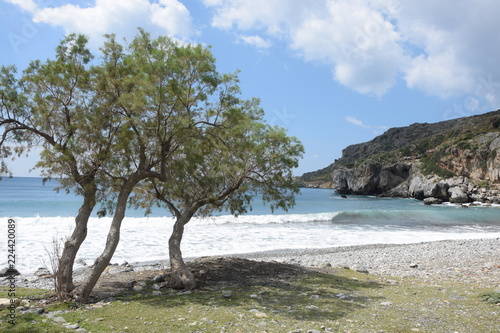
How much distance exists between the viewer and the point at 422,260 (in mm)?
18078

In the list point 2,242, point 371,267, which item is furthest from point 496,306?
point 2,242

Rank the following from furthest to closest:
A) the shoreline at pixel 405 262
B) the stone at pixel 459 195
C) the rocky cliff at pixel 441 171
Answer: the rocky cliff at pixel 441 171, the stone at pixel 459 195, the shoreline at pixel 405 262

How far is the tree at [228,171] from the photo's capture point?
11062 mm

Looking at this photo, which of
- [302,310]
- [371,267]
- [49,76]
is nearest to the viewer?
[302,310]

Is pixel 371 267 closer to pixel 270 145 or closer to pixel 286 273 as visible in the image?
pixel 286 273

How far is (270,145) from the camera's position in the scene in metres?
12.8

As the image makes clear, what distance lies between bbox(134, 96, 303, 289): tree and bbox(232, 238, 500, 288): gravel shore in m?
5.66

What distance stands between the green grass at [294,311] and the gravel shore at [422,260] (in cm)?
333

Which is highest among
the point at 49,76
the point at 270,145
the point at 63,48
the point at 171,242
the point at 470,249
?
the point at 63,48

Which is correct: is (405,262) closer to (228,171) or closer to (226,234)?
(228,171)

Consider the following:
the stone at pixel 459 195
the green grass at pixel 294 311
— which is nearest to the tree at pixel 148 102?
the green grass at pixel 294 311

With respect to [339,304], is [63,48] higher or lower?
higher

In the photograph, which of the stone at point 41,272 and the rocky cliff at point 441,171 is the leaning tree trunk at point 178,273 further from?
the rocky cliff at point 441,171

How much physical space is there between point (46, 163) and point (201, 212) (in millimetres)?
6387
